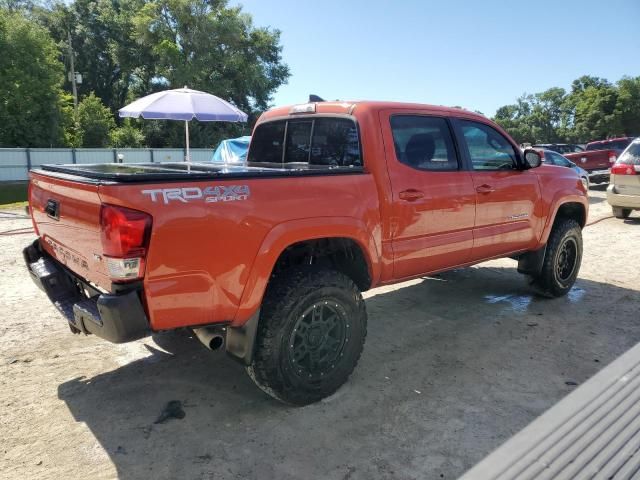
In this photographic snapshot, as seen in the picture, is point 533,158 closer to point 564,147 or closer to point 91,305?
point 91,305

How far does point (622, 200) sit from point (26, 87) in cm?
2623

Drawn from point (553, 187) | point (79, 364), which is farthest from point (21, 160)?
point (553, 187)

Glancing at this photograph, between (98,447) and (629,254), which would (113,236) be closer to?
(98,447)

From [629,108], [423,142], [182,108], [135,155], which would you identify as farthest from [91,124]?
[629,108]

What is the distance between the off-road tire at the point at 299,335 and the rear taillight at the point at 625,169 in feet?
29.7

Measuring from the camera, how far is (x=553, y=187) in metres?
5.13

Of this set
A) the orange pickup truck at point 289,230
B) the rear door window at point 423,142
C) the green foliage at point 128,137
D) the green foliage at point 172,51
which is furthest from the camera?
the green foliage at point 172,51

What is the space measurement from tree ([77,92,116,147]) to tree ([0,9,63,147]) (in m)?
3.94

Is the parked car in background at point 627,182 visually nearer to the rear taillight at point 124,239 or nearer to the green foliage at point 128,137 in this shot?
the rear taillight at point 124,239

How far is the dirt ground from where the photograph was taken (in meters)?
2.70

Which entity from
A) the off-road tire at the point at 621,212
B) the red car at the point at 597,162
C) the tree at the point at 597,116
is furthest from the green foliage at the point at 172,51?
the tree at the point at 597,116

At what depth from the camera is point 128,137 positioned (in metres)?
33.5

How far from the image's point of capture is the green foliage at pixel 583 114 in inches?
1914

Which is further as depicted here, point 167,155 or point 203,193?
point 167,155
